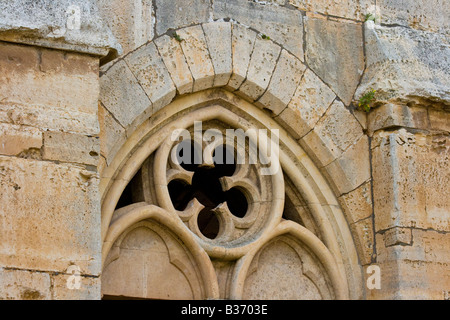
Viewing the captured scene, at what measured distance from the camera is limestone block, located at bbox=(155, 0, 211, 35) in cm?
630

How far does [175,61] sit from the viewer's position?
6258 mm

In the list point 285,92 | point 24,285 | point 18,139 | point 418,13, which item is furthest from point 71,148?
point 418,13

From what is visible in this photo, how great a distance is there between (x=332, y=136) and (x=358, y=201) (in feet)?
1.45

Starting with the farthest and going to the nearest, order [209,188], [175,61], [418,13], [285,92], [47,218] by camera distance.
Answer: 1. [209,188]
2. [418,13]
3. [285,92]
4. [175,61]
5. [47,218]

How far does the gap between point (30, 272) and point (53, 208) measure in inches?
13.5

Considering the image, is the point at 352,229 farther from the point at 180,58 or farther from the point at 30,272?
the point at 30,272

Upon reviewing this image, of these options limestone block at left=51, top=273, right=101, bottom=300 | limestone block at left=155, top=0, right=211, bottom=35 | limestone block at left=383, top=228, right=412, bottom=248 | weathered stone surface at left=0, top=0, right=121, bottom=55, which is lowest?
limestone block at left=51, top=273, right=101, bottom=300

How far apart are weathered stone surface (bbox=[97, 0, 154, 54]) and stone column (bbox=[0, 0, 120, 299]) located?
514 mm

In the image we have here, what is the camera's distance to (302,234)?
6.59 m

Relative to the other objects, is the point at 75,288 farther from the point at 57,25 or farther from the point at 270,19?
the point at 270,19

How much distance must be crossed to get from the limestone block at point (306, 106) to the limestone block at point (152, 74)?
32.5 inches

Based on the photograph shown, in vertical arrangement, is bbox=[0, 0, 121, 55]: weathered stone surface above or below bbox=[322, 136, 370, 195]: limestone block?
above

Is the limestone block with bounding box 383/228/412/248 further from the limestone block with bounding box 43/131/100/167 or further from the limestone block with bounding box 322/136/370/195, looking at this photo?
the limestone block with bounding box 43/131/100/167

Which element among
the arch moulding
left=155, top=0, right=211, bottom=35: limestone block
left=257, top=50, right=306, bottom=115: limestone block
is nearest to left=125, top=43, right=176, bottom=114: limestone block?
the arch moulding
